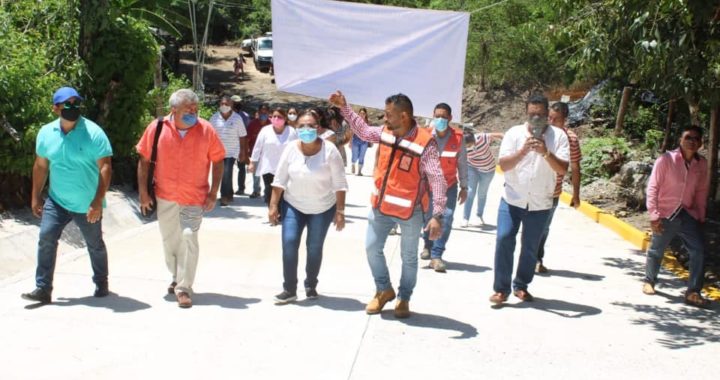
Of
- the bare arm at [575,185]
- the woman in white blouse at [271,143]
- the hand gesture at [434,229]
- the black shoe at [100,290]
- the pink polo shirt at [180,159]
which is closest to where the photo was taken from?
the hand gesture at [434,229]

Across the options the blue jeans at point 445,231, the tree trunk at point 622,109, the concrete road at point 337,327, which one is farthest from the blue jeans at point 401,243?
the tree trunk at point 622,109

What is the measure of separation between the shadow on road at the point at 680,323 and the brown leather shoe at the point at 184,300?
3651mm

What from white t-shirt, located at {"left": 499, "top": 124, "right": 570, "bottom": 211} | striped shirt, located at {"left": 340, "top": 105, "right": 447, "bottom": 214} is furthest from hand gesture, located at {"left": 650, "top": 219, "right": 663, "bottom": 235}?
striped shirt, located at {"left": 340, "top": 105, "right": 447, "bottom": 214}

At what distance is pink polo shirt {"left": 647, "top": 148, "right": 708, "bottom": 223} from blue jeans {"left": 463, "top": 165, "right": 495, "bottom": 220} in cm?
397

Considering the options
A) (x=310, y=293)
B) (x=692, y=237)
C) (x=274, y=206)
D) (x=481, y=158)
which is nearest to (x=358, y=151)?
(x=481, y=158)

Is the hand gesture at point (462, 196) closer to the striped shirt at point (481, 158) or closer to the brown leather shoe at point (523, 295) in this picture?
the brown leather shoe at point (523, 295)

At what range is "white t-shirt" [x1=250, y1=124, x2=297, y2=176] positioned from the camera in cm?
1084

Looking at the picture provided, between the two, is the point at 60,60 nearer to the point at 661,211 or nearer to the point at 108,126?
the point at 108,126

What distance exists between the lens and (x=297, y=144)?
21.5 ft

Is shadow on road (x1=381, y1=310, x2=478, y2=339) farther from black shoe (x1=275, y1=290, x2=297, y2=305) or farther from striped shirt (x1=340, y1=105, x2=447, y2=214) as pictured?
striped shirt (x1=340, y1=105, x2=447, y2=214)

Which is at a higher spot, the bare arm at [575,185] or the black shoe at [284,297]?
the bare arm at [575,185]

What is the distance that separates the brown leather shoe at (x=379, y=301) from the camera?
638 centimetres

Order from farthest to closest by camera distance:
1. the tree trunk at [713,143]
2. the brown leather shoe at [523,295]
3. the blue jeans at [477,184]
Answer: the blue jeans at [477,184], the tree trunk at [713,143], the brown leather shoe at [523,295]

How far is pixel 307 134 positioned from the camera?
6363 millimetres
